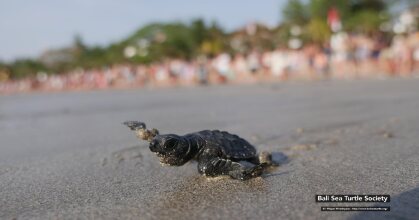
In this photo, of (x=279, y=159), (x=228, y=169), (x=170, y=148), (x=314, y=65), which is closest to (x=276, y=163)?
(x=279, y=159)

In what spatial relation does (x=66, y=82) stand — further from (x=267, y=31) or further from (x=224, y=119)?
(x=224, y=119)

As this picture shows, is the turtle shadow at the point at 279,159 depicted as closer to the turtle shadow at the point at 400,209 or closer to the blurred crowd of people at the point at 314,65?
the turtle shadow at the point at 400,209

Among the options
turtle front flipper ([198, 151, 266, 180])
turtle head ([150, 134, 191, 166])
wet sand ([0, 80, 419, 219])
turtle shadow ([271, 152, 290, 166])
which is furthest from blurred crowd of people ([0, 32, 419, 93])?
turtle head ([150, 134, 191, 166])

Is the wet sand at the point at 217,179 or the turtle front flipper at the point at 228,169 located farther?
the turtle front flipper at the point at 228,169

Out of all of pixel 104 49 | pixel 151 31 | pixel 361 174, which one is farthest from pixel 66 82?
pixel 151 31

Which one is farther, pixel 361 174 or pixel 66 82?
pixel 66 82

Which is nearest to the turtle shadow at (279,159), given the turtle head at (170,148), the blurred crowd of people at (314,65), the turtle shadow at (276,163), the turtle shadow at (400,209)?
the turtle shadow at (276,163)

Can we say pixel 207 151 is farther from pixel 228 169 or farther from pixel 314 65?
pixel 314 65

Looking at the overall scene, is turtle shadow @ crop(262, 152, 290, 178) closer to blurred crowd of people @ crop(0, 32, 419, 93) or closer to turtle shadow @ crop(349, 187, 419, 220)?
turtle shadow @ crop(349, 187, 419, 220)
